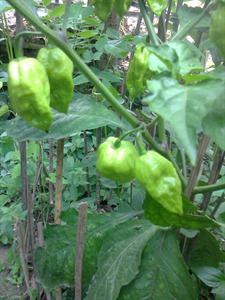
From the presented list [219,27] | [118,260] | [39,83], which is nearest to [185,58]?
Result: [219,27]

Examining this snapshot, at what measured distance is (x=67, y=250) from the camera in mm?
907

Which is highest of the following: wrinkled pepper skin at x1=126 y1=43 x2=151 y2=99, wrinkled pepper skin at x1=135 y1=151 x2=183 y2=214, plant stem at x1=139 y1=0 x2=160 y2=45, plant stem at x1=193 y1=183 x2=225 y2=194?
plant stem at x1=139 y1=0 x2=160 y2=45

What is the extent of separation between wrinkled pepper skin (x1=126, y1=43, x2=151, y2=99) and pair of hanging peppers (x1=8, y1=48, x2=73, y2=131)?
0.10 metres

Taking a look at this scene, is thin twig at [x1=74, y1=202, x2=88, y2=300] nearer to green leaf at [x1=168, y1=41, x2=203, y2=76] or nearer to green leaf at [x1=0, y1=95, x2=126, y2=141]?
green leaf at [x1=0, y1=95, x2=126, y2=141]

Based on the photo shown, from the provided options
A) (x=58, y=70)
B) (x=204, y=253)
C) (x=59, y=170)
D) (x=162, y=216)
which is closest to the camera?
(x=58, y=70)

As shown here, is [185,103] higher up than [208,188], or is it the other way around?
[185,103]

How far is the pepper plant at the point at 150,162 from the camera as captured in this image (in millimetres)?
522

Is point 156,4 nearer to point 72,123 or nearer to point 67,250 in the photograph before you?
point 72,123

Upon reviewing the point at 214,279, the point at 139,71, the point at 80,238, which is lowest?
the point at 214,279

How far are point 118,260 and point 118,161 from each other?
36 cm

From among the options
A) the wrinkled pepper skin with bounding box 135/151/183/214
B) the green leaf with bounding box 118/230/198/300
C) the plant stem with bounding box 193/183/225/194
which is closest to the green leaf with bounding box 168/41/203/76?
the wrinkled pepper skin with bounding box 135/151/183/214

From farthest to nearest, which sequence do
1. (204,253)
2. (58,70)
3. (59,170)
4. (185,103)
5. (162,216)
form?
(204,253) < (59,170) < (162,216) < (58,70) < (185,103)

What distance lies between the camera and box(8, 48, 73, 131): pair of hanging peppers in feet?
1.65

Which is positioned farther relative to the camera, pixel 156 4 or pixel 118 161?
pixel 156 4
